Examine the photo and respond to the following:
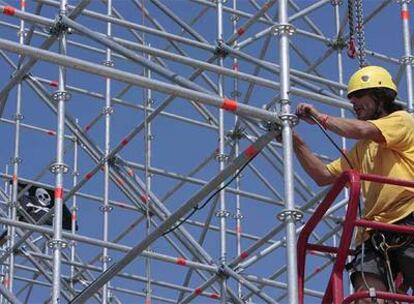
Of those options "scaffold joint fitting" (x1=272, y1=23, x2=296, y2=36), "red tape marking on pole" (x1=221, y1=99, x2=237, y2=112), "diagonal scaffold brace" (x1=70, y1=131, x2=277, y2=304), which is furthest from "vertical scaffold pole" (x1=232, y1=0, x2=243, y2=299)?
"red tape marking on pole" (x1=221, y1=99, x2=237, y2=112)

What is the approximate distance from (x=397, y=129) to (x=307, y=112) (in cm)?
48

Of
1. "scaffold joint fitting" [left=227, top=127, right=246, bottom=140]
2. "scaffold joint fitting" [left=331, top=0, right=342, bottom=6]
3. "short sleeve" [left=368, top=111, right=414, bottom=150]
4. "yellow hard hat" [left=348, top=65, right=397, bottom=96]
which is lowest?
"short sleeve" [left=368, top=111, right=414, bottom=150]

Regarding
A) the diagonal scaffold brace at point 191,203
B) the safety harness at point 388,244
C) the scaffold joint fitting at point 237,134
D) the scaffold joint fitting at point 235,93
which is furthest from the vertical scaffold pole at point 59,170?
the scaffold joint fitting at point 235,93

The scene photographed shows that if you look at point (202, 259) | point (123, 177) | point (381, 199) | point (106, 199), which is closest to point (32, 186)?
point (106, 199)

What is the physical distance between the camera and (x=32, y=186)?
1194cm

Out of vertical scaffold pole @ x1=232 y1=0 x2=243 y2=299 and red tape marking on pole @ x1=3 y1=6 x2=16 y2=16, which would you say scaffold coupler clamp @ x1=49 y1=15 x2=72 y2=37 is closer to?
red tape marking on pole @ x1=3 y1=6 x2=16 y2=16

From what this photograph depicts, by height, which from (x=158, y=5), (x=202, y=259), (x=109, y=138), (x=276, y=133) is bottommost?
(x=276, y=133)

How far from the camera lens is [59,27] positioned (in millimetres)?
8133

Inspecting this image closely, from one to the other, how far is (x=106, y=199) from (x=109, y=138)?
50cm

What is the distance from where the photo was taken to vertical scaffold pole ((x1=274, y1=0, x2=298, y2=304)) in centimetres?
561

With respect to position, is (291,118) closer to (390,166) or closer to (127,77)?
(390,166)

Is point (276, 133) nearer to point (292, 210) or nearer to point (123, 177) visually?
point (292, 210)

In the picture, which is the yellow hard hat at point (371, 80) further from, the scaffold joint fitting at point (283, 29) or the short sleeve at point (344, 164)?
the scaffold joint fitting at point (283, 29)

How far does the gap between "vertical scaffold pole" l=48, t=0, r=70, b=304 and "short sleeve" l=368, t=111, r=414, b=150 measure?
7.97ft
